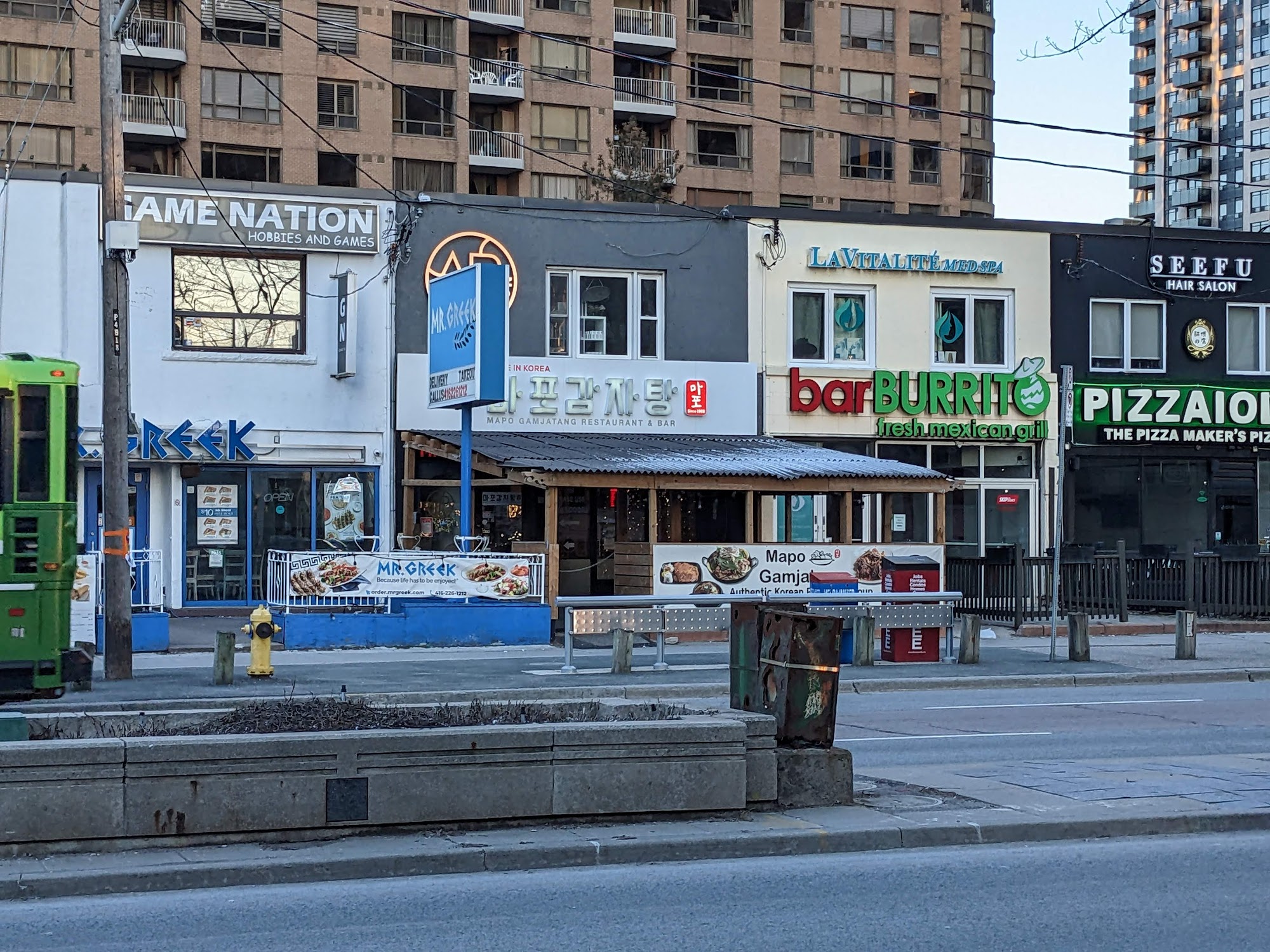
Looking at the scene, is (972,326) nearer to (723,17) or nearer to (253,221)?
(253,221)

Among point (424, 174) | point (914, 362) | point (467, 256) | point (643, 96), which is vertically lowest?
point (914, 362)

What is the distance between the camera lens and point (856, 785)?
36.9 feet

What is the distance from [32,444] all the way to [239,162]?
53.6 metres

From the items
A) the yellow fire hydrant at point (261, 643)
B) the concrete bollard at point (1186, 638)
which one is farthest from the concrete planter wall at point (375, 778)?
the concrete bollard at point (1186, 638)

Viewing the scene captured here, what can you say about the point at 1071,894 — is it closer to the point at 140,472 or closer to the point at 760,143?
the point at 140,472

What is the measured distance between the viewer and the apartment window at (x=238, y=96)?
65.2 m

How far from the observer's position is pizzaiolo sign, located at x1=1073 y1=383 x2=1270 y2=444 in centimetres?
3228

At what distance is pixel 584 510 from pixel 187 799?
21.2 m

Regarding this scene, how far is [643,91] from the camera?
72812 mm

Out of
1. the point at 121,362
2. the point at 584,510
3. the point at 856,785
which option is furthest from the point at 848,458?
Result: the point at 856,785

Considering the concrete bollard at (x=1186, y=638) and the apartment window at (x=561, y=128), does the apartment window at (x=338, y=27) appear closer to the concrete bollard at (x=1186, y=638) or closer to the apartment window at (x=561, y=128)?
the apartment window at (x=561, y=128)

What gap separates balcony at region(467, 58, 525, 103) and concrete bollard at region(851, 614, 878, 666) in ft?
166

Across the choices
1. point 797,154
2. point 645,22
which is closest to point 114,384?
point 645,22

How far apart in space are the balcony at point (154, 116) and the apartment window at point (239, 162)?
4.70 ft
